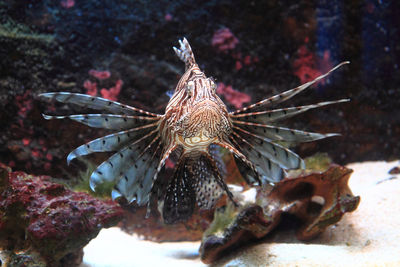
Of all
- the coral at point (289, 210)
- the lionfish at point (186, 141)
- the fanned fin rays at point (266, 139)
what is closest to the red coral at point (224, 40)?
the lionfish at point (186, 141)

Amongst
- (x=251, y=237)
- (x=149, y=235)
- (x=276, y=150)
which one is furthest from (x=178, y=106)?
(x=149, y=235)

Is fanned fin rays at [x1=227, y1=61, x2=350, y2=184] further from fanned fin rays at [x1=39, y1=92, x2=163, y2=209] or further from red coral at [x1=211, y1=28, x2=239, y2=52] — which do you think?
red coral at [x1=211, y1=28, x2=239, y2=52]

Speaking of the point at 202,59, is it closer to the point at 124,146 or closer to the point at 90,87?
the point at 90,87

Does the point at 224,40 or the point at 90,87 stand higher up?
the point at 224,40

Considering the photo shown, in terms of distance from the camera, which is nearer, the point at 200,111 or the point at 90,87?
the point at 200,111

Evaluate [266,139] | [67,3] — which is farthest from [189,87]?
[67,3]

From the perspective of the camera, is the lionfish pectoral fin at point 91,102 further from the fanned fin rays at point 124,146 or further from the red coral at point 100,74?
the red coral at point 100,74

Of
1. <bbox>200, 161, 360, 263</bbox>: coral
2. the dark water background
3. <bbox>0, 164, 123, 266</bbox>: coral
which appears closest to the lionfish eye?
<bbox>200, 161, 360, 263</bbox>: coral
